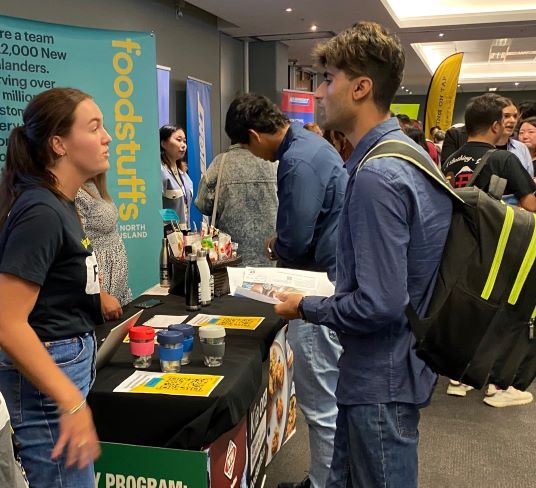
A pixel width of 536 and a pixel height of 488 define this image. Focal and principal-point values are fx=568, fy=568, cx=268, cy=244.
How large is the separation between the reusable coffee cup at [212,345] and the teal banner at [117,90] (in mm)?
1642

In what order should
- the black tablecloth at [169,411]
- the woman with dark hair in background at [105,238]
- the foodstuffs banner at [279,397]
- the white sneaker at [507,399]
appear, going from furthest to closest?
the white sneaker at [507,399] < the woman with dark hair in background at [105,238] < the foodstuffs banner at [279,397] < the black tablecloth at [169,411]

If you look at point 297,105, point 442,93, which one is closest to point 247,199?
point 442,93

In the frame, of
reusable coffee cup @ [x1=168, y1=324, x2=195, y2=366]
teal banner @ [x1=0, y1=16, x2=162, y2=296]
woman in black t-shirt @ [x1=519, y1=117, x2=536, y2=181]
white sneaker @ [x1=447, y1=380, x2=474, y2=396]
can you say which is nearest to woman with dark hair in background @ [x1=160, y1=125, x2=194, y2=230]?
teal banner @ [x1=0, y1=16, x2=162, y2=296]

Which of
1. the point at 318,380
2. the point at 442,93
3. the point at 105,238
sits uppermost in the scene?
the point at 442,93

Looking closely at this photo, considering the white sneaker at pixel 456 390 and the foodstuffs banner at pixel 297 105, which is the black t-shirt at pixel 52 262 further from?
the foodstuffs banner at pixel 297 105

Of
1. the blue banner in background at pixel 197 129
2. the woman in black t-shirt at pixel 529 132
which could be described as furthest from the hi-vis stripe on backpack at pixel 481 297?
the blue banner in background at pixel 197 129

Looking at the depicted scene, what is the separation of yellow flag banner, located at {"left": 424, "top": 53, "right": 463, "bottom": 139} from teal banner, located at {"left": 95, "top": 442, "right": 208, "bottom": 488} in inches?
312

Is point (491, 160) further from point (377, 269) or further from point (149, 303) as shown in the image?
point (377, 269)

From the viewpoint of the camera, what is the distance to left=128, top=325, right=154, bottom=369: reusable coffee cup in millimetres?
1610

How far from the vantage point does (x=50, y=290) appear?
3.92 feet

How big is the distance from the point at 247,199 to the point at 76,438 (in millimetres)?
1964

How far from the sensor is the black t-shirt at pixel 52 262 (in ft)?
3.66

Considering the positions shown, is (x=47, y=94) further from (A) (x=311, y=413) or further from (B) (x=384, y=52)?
(A) (x=311, y=413)

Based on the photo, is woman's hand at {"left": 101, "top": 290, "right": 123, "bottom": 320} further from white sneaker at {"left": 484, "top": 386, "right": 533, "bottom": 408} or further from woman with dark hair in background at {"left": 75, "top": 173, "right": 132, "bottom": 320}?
white sneaker at {"left": 484, "top": 386, "right": 533, "bottom": 408}
